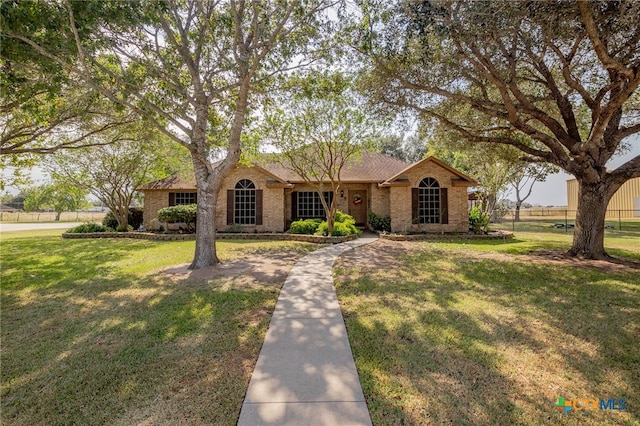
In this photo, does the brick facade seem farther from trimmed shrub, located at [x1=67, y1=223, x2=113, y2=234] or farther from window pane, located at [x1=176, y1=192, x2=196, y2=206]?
trimmed shrub, located at [x1=67, y1=223, x2=113, y2=234]

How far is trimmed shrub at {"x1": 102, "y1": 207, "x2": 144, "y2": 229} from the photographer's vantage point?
63.3ft

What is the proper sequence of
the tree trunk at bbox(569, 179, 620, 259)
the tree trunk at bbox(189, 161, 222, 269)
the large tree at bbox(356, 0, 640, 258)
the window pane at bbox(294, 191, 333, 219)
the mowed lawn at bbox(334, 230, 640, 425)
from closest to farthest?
the mowed lawn at bbox(334, 230, 640, 425)
the large tree at bbox(356, 0, 640, 258)
the tree trunk at bbox(189, 161, 222, 269)
the tree trunk at bbox(569, 179, 620, 259)
the window pane at bbox(294, 191, 333, 219)

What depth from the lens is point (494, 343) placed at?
13.1 feet

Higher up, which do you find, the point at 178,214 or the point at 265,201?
the point at 265,201

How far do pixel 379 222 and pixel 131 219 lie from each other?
56.1 ft

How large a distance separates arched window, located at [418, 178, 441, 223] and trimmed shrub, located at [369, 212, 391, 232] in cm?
189

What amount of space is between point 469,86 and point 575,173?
453 centimetres

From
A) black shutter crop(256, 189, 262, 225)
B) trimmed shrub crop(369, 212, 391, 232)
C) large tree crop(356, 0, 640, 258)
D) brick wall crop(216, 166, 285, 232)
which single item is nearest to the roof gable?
trimmed shrub crop(369, 212, 391, 232)

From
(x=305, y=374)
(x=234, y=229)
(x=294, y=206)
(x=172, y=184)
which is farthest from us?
(x=294, y=206)

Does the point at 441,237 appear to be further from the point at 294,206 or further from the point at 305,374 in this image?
the point at 305,374

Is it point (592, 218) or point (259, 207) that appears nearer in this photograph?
point (592, 218)

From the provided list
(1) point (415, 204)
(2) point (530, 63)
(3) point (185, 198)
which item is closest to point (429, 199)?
(1) point (415, 204)

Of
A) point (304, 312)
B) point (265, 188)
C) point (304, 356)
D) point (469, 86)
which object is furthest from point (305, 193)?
point (304, 356)

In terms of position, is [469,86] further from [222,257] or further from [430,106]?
[222,257]
